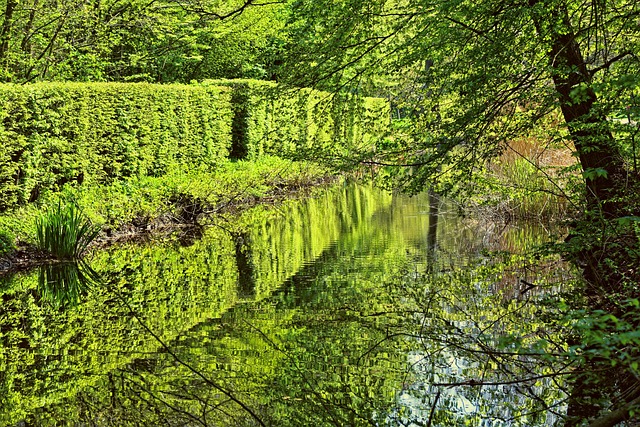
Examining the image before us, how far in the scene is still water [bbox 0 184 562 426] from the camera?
4.66 meters

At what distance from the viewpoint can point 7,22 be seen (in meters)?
14.3

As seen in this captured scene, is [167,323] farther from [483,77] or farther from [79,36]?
[79,36]

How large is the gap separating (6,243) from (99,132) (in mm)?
3899

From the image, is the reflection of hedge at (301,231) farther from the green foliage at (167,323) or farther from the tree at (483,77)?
the tree at (483,77)

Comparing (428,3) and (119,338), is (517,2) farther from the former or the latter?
(119,338)

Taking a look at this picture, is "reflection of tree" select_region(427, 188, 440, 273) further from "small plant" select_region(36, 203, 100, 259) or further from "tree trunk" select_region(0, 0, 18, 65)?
"tree trunk" select_region(0, 0, 18, 65)

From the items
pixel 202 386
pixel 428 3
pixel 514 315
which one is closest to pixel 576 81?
pixel 428 3

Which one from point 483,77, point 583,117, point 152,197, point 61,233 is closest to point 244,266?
point 61,233

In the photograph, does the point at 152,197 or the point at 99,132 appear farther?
the point at 99,132

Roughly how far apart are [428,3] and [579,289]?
2815 millimetres

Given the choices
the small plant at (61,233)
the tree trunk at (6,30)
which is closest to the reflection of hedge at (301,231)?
the small plant at (61,233)

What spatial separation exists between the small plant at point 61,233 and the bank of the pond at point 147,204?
0.16 metres

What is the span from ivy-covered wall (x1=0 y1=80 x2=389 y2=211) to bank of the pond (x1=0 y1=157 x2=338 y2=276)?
0.35 m

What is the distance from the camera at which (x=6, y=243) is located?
976 cm
